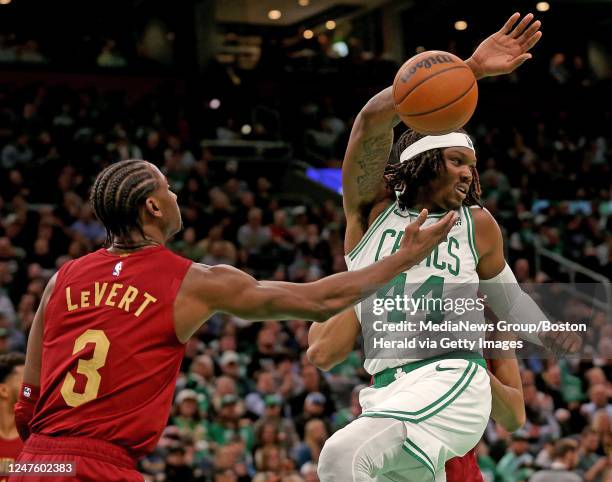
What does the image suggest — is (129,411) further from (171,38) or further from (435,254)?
(171,38)

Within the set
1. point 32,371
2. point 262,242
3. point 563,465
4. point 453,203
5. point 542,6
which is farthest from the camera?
point 542,6

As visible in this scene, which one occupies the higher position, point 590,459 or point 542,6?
point 542,6

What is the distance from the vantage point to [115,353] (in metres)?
3.88

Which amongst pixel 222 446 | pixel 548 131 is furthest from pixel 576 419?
pixel 548 131

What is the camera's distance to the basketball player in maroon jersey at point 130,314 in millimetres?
3857

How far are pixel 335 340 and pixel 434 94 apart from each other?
4.27 feet

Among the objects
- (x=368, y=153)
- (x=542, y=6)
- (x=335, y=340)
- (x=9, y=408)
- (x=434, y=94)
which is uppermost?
(x=542, y=6)

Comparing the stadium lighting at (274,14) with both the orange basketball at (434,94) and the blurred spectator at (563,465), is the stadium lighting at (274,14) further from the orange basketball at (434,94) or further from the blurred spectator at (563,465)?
the orange basketball at (434,94)

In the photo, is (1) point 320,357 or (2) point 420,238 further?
(1) point 320,357

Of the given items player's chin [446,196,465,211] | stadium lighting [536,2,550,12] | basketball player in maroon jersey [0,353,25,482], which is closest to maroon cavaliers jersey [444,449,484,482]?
player's chin [446,196,465,211]

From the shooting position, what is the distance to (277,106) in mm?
20609

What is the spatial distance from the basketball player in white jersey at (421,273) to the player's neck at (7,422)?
7.04 ft

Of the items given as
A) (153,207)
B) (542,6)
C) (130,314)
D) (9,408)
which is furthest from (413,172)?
(542,6)
